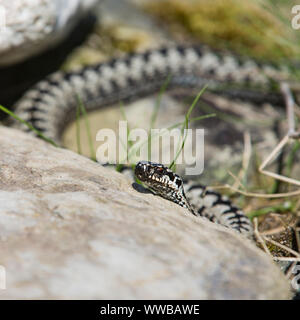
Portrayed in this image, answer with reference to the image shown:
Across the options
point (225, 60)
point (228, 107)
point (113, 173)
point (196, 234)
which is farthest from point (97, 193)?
point (225, 60)

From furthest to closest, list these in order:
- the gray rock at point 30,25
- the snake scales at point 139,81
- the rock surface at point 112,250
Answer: the snake scales at point 139,81
the gray rock at point 30,25
the rock surface at point 112,250

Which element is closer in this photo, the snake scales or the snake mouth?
the snake mouth

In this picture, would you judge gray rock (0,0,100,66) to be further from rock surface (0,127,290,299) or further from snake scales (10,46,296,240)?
rock surface (0,127,290,299)

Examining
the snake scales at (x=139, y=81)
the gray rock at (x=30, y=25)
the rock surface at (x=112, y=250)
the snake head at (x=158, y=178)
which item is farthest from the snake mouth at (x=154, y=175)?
the gray rock at (x=30, y=25)

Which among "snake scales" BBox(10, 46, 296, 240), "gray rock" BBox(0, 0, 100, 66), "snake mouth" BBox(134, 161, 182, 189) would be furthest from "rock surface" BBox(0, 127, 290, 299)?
"snake scales" BBox(10, 46, 296, 240)

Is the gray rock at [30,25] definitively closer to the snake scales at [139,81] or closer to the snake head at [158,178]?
the snake scales at [139,81]

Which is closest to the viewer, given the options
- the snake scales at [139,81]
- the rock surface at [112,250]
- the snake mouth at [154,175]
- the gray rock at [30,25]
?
the rock surface at [112,250]
